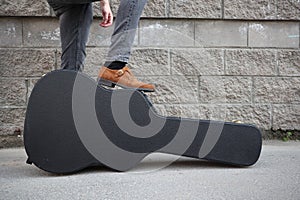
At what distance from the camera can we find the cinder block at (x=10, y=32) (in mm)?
2918

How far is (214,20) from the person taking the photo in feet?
10.2

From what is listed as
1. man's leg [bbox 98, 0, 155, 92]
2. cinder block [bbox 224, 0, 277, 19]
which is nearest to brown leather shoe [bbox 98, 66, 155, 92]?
man's leg [bbox 98, 0, 155, 92]

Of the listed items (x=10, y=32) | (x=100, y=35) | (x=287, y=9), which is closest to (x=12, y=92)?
(x=10, y=32)

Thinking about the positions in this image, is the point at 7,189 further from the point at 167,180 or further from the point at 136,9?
the point at 136,9

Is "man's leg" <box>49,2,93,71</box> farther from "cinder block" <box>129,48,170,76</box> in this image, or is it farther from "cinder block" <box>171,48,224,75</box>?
"cinder block" <box>171,48,224,75</box>

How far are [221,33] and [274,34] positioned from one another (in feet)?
1.29

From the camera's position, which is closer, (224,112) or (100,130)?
(100,130)

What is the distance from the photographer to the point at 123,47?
2.20m

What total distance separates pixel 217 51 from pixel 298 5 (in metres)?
0.68

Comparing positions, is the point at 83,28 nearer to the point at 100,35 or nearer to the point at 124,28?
the point at 124,28

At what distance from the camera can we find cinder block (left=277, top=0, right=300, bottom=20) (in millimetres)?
3123

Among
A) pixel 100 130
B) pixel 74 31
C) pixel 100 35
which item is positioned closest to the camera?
pixel 100 130

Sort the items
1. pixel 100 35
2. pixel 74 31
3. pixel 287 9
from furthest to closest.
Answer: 1. pixel 287 9
2. pixel 100 35
3. pixel 74 31

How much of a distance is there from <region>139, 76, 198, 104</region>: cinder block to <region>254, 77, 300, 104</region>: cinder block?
18.0 inches
